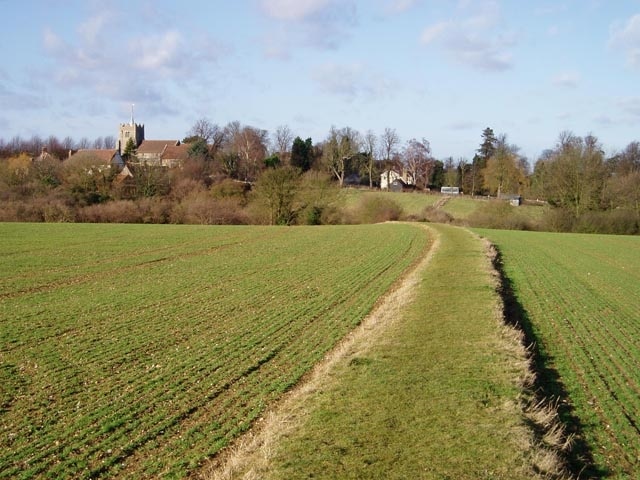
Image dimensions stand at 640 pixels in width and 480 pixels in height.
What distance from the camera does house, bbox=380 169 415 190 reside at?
125500mm

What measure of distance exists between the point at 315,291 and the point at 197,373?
9575 millimetres

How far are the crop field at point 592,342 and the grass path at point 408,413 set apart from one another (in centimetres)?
114

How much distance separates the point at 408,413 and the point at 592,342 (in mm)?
8402

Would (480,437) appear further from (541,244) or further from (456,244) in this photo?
(541,244)

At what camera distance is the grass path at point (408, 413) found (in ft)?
24.5

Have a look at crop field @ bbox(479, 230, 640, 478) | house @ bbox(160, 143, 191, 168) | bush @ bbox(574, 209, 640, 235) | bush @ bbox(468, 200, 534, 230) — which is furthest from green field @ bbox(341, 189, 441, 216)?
crop field @ bbox(479, 230, 640, 478)

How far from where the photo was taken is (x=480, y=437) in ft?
27.3

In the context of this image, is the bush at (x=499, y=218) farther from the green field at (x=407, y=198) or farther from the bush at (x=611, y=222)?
the green field at (x=407, y=198)

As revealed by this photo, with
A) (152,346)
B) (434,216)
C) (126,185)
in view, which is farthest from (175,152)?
(152,346)

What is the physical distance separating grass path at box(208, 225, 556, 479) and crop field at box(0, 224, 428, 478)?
88cm

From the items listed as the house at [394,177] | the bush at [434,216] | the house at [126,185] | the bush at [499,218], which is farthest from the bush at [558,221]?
the house at [394,177]

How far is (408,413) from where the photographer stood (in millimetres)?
9141

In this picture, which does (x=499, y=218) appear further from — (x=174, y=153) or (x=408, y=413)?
(x=174, y=153)

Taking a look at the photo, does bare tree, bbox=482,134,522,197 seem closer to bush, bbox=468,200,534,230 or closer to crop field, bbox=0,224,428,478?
bush, bbox=468,200,534,230
